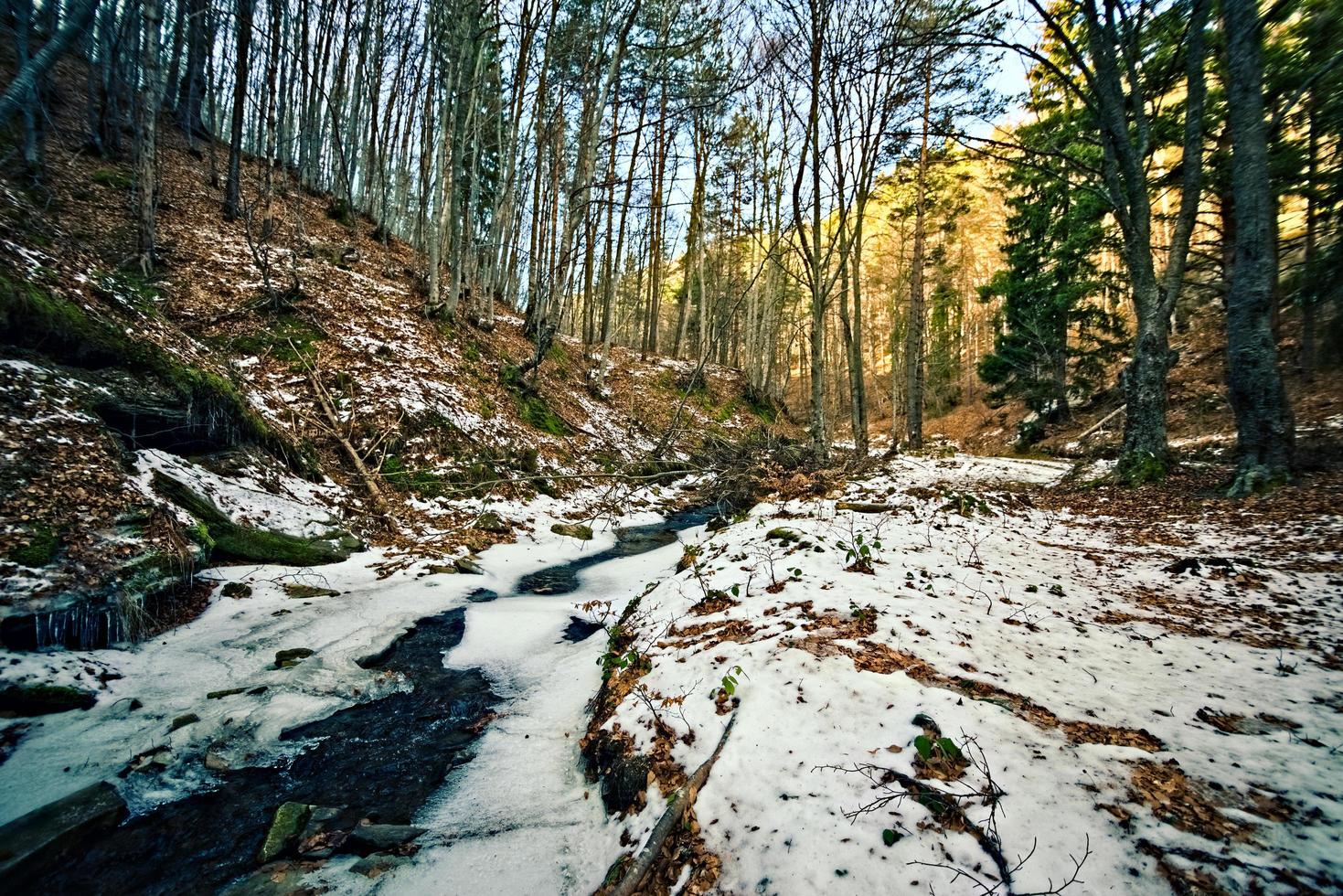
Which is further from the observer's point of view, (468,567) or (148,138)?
(148,138)

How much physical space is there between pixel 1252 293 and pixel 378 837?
10.1m

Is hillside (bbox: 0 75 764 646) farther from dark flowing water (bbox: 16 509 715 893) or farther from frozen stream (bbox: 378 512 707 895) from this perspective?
frozen stream (bbox: 378 512 707 895)

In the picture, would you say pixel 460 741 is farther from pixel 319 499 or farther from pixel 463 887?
pixel 319 499

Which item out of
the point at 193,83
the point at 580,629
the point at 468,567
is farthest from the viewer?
the point at 193,83

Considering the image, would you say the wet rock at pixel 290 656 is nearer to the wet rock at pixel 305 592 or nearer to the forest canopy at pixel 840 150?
the wet rock at pixel 305 592

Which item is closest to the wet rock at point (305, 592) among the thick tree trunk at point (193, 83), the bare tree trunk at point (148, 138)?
the bare tree trunk at point (148, 138)

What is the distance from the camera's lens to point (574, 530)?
9.20 m

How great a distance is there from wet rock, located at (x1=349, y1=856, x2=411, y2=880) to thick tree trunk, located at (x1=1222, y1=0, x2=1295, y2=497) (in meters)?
8.97

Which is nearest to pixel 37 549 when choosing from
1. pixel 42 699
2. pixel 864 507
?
pixel 42 699

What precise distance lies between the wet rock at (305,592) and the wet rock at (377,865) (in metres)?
3.73

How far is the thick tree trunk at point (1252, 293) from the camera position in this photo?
588 cm

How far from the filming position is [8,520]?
406cm

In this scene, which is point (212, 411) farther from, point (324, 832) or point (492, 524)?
point (324, 832)

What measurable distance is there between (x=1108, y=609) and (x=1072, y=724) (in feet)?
6.59
